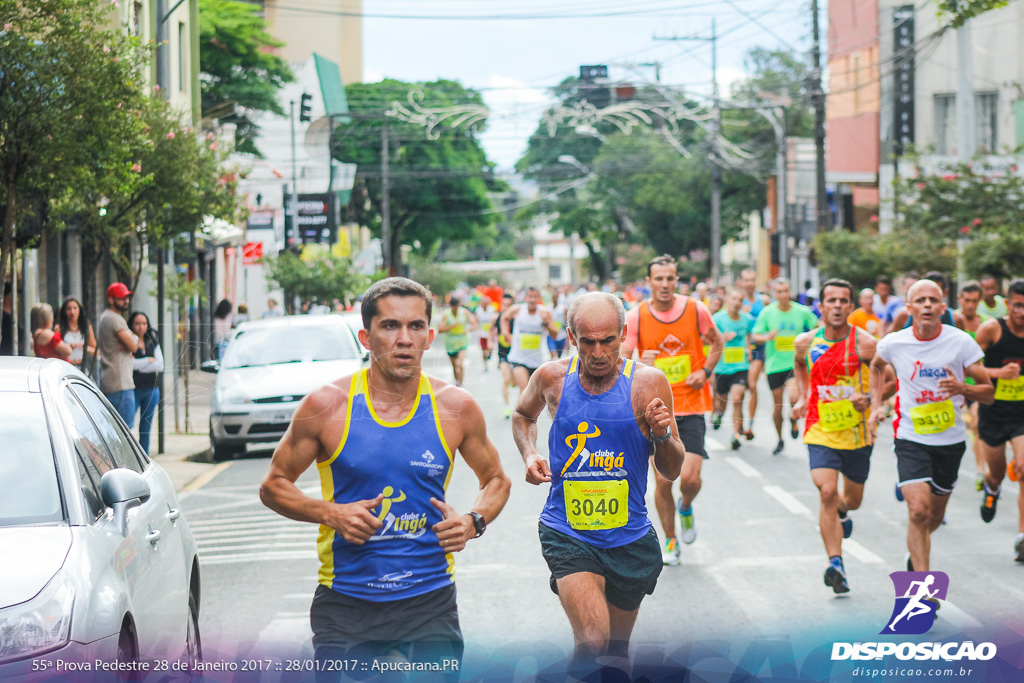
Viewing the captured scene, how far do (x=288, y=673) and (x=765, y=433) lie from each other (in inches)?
490

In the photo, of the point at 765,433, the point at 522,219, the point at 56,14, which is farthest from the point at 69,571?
the point at 522,219

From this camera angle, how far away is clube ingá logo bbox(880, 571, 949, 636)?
4.52 meters

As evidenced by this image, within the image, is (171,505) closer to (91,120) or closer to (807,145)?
(91,120)

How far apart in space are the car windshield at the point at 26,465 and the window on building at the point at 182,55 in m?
18.6

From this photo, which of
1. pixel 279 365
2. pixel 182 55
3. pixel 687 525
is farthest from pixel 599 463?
pixel 182 55

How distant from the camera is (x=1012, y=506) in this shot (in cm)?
1077

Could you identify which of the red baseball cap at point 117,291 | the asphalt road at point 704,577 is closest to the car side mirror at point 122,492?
the asphalt road at point 704,577

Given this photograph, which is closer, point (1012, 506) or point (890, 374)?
point (890, 374)

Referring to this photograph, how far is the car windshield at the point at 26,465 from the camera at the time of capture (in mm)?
4039

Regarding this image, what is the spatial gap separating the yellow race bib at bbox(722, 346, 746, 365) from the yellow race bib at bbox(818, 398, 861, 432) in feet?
21.5

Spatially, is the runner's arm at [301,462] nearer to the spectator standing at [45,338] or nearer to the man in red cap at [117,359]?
the spectator standing at [45,338]

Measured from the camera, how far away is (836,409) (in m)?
7.92

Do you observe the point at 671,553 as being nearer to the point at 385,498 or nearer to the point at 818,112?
the point at 385,498

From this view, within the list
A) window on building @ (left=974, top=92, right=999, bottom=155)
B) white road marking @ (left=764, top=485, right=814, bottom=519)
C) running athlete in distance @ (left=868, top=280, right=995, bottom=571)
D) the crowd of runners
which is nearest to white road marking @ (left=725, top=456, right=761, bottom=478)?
white road marking @ (left=764, top=485, right=814, bottom=519)
